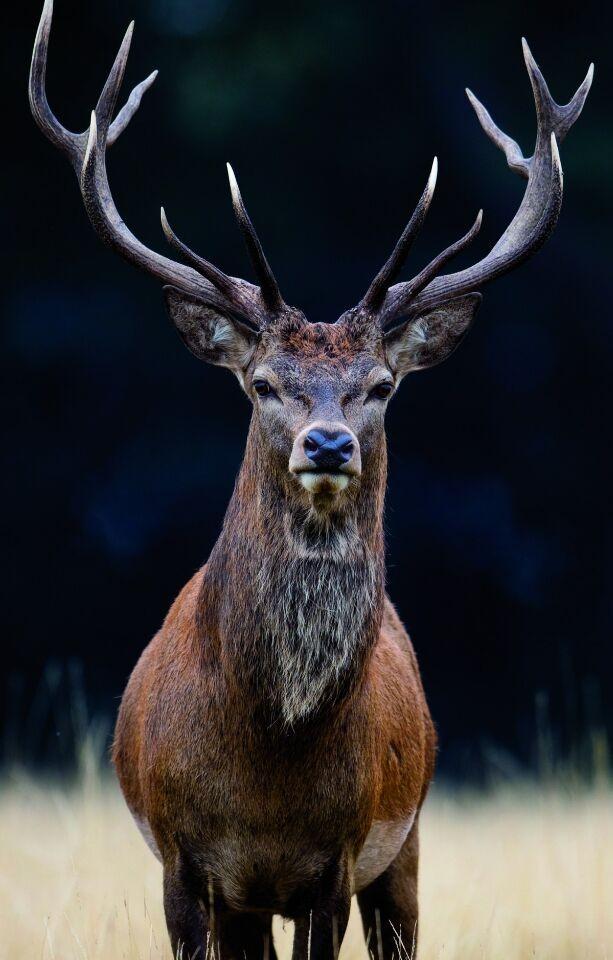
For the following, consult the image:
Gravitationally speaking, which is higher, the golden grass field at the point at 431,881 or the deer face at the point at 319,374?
the deer face at the point at 319,374

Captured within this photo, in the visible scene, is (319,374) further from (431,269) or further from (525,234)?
(525,234)

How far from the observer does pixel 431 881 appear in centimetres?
613

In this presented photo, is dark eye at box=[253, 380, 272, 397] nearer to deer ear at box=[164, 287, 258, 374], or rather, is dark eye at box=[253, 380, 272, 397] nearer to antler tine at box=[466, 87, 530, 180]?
deer ear at box=[164, 287, 258, 374]

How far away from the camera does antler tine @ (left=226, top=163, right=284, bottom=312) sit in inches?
165

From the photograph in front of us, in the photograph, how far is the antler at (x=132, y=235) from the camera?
4.27 m

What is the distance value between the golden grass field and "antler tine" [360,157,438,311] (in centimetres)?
175

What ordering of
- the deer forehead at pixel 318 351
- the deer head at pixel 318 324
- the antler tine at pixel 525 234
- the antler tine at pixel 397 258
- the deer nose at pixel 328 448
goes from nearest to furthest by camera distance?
the deer nose at pixel 328 448 → the deer head at pixel 318 324 → the deer forehead at pixel 318 351 → the antler tine at pixel 397 258 → the antler tine at pixel 525 234

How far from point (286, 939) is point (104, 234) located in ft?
8.62

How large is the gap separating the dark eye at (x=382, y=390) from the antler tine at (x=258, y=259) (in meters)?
0.34

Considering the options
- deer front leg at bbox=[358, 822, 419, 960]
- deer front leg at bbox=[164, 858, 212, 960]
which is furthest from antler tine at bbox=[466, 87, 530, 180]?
deer front leg at bbox=[164, 858, 212, 960]

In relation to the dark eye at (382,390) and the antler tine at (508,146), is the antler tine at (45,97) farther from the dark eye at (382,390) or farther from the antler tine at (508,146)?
the dark eye at (382,390)

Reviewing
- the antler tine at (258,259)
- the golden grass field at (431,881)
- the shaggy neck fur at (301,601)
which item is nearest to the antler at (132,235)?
the antler tine at (258,259)

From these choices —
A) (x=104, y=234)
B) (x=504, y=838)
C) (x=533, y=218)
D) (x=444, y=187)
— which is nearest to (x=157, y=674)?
(x=104, y=234)

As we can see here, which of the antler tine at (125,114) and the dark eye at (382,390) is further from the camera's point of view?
the antler tine at (125,114)
